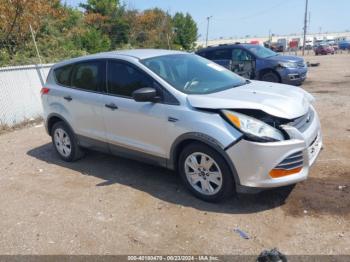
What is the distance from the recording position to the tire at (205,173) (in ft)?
12.9

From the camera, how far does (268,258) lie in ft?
8.57

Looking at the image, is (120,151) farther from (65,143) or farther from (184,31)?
(184,31)

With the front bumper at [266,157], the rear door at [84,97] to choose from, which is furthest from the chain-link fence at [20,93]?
the front bumper at [266,157]

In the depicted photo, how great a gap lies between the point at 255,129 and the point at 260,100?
0.44 metres

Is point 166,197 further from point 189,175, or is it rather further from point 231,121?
point 231,121

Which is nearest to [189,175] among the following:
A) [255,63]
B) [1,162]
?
[1,162]

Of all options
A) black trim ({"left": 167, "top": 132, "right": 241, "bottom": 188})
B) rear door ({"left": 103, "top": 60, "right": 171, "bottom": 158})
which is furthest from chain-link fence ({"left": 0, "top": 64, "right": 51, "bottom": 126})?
black trim ({"left": 167, "top": 132, "right": 241, "bottom": 188})

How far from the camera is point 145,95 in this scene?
4.24 meters

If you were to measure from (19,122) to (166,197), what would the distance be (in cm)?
616

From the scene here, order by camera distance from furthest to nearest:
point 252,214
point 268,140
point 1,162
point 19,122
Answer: point 19,122, point 1,162, point 252,214, point 268,140

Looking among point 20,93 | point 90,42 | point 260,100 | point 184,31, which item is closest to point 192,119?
point 260,100

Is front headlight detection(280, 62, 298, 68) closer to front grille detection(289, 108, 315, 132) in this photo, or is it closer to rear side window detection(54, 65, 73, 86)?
front grille detection(289, 108, 315, 132)

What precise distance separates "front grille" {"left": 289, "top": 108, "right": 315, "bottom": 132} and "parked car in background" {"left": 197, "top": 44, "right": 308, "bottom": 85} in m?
7.53

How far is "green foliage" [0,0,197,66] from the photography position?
12751 mm
